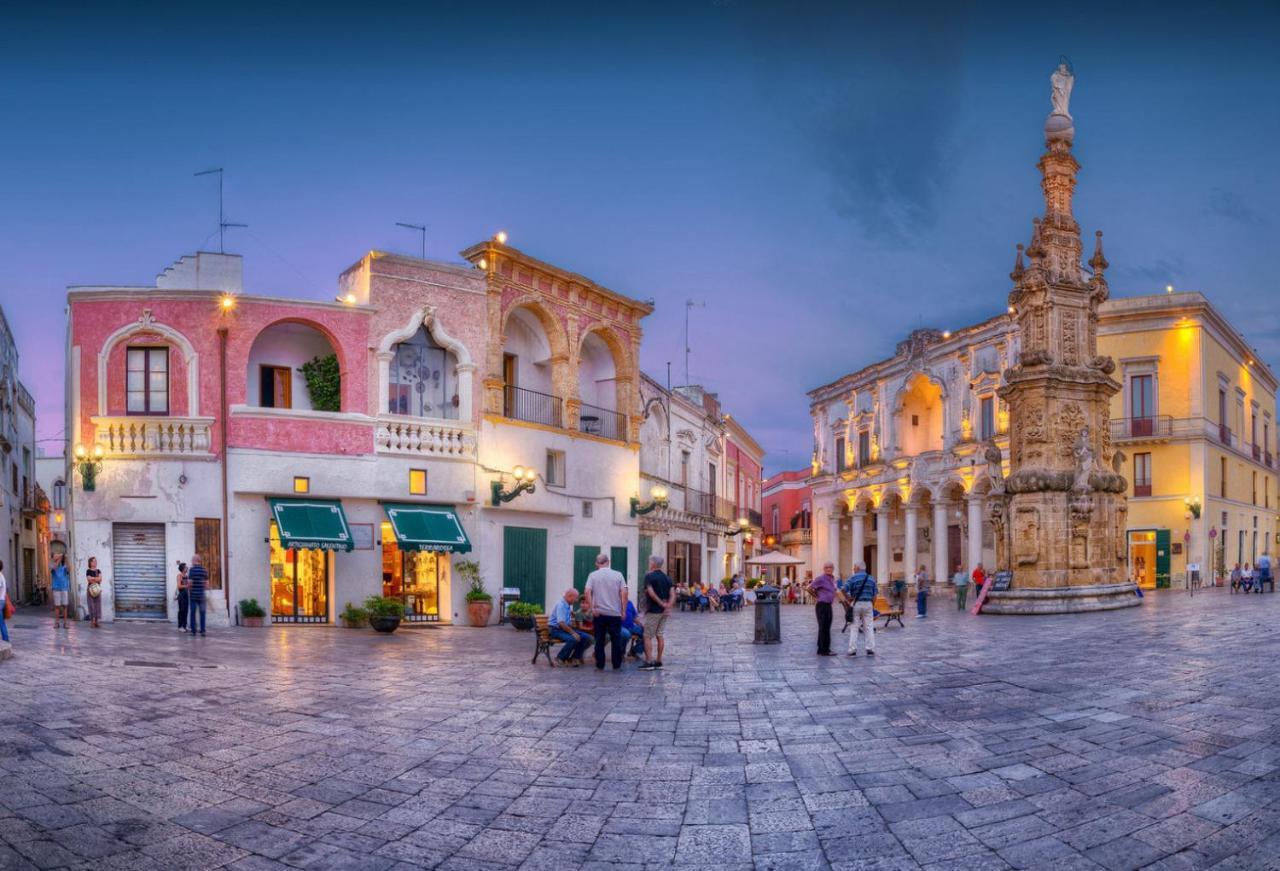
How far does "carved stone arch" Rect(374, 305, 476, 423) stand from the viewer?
22.3m

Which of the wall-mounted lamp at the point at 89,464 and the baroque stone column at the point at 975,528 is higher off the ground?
the wall-mounted lamp at the point at 89,464

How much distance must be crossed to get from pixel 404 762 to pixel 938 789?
3763 millimetres

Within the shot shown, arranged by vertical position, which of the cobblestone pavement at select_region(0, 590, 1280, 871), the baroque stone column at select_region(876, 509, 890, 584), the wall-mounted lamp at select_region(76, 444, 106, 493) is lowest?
the baroque stone column at select_region(876, 509, 890, 584)

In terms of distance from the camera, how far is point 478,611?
2248 cm

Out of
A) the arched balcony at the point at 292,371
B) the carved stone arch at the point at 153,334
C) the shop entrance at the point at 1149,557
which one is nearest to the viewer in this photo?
the carved stone arch at the point at 153,334

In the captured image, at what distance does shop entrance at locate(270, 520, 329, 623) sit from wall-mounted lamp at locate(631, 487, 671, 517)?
9.65 m

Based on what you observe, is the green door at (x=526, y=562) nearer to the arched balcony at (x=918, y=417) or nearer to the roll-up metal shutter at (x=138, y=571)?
the roll-up metal shutter at (x=138, y=571)

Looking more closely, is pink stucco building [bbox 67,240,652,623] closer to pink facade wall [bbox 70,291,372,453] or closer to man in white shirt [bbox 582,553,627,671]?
pink facade wall [bbox 70,291,372,453]

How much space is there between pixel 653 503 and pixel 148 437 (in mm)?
13604

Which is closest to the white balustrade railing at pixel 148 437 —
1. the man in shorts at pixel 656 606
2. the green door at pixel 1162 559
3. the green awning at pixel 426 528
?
the green awning at pixel 426 528

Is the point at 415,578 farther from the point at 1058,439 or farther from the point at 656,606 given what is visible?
the point at 1058,439

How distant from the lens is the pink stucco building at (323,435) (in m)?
20.2

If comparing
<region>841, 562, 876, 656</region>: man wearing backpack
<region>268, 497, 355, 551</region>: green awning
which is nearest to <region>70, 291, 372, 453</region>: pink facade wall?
<region>268, 497, 355, 551</region>: green awning

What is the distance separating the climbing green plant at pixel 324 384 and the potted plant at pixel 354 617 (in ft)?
14.9
